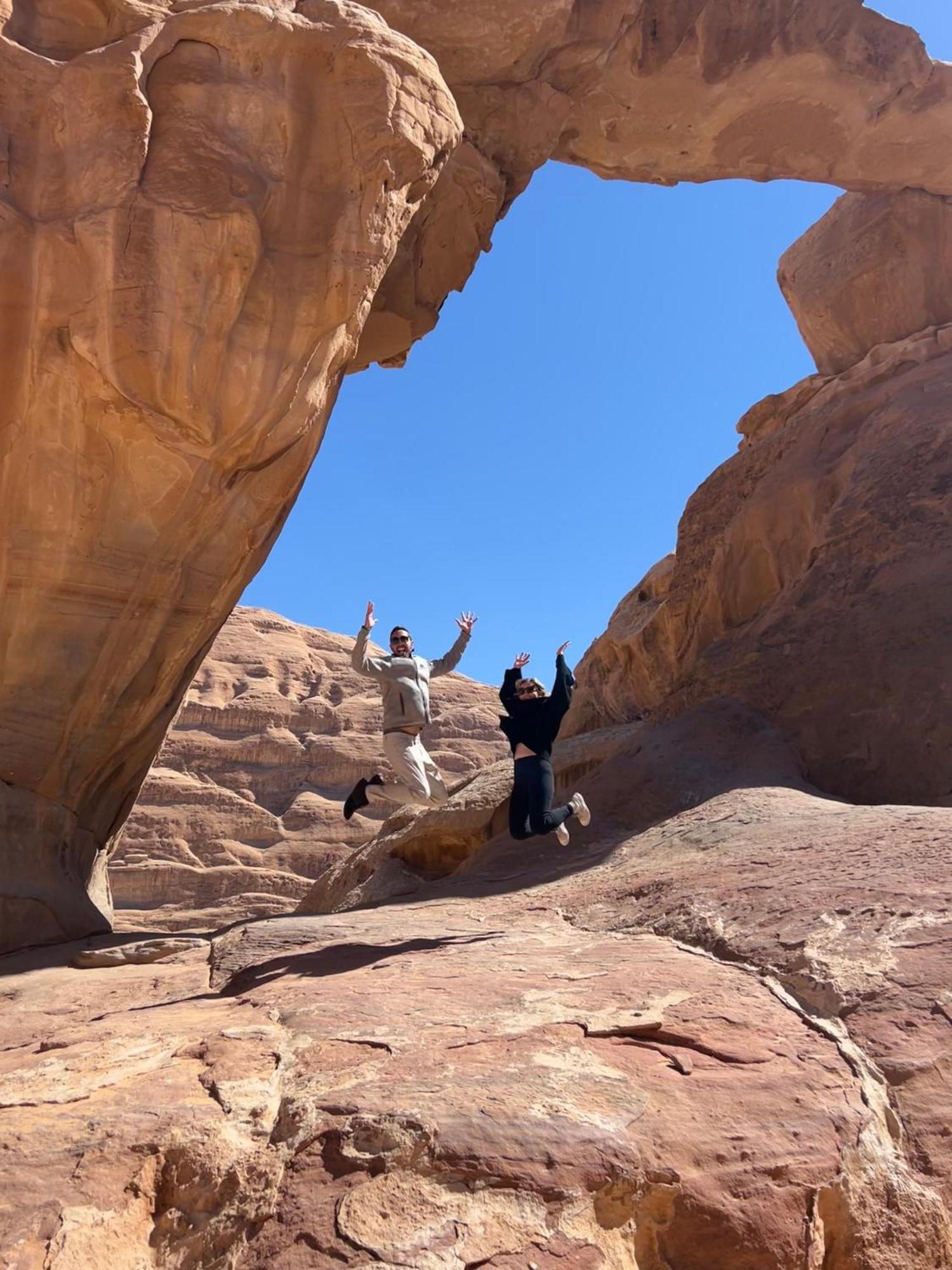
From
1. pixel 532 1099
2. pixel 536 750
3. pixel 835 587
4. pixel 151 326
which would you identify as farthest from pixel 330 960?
pixel 835 587

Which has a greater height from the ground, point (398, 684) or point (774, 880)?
point (398, 684)

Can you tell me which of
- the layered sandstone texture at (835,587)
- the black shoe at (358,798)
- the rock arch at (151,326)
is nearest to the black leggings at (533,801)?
the black shoe at (358,798)

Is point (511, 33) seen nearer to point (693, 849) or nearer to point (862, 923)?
point (693, 849)

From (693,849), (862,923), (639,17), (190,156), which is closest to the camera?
(862,923)

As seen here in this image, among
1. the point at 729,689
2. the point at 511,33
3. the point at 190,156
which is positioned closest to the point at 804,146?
the point at 511,33

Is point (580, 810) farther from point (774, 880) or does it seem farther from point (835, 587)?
point (835, 587)

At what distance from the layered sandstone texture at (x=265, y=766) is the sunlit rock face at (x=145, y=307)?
490 inches

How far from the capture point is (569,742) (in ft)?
41.1

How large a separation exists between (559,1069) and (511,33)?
1071 centimetres

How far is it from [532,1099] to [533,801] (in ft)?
12.8

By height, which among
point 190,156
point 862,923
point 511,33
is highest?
point 511,33

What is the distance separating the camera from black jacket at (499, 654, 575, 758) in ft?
21.8

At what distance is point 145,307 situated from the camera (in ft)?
22.5

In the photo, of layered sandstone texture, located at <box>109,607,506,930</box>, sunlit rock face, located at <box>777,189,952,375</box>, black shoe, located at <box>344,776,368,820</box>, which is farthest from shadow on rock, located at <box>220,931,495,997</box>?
layered sandstone texture, located at <box>109,607,506,930</box>
